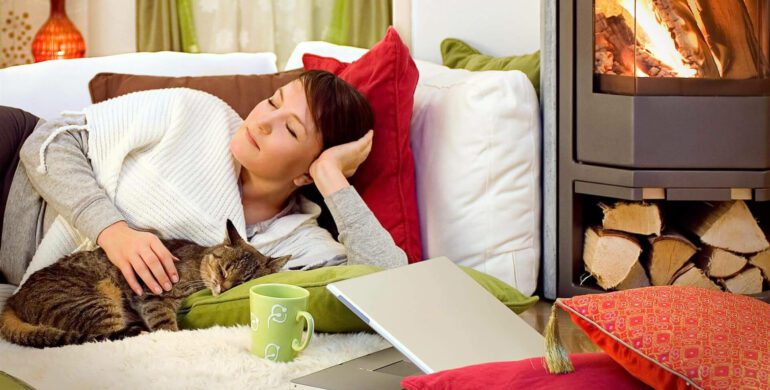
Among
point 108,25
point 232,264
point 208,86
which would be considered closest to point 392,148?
point 208,86

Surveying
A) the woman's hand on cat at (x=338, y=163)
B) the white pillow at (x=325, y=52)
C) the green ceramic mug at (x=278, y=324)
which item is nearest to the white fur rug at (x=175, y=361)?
the green ceramic mug at (x=278, y=324)

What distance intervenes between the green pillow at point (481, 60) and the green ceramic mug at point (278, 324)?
1423 millimetres

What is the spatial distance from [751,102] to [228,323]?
4.79 ft

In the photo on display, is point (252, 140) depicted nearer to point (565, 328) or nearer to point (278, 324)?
point (278, 324)

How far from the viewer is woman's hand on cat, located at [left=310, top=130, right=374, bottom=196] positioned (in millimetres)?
2094

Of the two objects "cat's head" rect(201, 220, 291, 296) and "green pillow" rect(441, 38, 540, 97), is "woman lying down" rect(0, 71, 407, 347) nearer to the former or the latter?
"cat's head" rect(201, 220, 291, 296)

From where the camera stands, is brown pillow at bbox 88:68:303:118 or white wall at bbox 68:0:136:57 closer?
brown pillow at bbox 88:68:303:118

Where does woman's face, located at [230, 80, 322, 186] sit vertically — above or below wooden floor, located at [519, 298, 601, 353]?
above

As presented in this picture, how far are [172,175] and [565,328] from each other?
1.07 m

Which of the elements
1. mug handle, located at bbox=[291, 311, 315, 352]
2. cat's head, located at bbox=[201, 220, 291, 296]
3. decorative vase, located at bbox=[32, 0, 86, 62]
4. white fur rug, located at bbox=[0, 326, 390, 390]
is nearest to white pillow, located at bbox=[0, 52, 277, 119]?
cat's head, located at bbox=[201, 220, 291, 296]

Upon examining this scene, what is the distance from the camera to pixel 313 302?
1632mm

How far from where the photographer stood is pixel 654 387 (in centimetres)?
121

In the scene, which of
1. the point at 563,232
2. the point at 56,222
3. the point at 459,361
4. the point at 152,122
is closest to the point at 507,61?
the point at 563,232

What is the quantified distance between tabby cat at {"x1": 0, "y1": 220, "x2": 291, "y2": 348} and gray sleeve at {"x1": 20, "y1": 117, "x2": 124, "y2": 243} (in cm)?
7
